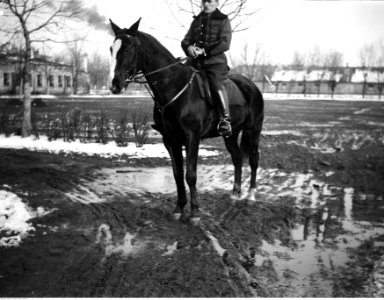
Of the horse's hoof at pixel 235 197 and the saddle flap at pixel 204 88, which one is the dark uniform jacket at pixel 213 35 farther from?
the horse's hoof at pixel 235 197

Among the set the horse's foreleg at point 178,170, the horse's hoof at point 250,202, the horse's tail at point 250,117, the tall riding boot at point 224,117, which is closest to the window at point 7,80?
the horse's tail at point 250,117

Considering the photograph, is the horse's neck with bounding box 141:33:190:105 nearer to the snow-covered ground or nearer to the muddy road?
the muddy road

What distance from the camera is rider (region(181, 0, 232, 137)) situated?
564 centimetres

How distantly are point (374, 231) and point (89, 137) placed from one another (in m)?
10.4

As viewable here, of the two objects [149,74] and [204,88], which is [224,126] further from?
[149,74]

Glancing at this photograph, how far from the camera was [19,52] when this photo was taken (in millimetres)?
11062

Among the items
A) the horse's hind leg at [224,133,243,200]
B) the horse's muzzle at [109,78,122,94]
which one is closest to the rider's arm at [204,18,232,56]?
the horse's muzzle at [109,78,122,94]

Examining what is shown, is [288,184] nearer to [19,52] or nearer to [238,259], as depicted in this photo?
[238,259]

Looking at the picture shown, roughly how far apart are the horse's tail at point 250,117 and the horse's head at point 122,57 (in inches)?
106

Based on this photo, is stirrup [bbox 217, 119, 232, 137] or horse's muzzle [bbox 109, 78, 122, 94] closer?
horse's muzzle [bbox 109, 78, 122, 94]

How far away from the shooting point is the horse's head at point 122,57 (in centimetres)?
460

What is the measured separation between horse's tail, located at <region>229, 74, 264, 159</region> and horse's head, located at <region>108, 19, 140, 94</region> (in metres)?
2.70

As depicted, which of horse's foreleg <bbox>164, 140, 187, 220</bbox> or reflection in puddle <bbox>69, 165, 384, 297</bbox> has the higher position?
horse's foreleg <bbox>164, 140, 187, 220</bbox>

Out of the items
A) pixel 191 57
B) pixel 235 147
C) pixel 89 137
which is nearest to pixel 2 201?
pixel 191 57
